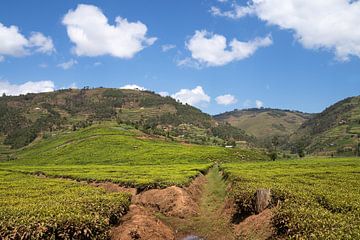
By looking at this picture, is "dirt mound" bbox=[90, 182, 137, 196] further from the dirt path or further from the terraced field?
the dirt path

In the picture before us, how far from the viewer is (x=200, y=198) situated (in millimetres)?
45594

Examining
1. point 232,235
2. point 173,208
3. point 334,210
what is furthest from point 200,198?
point 334,210

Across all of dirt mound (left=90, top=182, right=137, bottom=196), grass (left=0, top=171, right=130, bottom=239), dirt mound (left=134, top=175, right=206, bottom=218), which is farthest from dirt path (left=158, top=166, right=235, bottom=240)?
dirt mound (left=90, top=182, right=137, bottom=196)

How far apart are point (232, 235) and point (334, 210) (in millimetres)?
8050

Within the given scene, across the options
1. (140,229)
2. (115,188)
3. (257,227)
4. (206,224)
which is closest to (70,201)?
(140,229)

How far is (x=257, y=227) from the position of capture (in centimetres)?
2609

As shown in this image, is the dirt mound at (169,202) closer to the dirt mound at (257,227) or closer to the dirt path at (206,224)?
the dirt path at (206,224)

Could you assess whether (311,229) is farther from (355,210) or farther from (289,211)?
(355,210)

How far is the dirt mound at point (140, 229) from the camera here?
25016mm

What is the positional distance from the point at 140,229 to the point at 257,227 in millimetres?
8333

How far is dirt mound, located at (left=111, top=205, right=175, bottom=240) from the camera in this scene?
2502 centimetres

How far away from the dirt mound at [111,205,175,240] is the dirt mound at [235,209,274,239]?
5387mm

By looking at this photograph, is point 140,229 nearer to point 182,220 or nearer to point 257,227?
A: point 257,227

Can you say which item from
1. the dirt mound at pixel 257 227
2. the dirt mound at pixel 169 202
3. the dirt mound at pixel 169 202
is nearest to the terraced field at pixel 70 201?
the dirt mound at pixel 169 202
